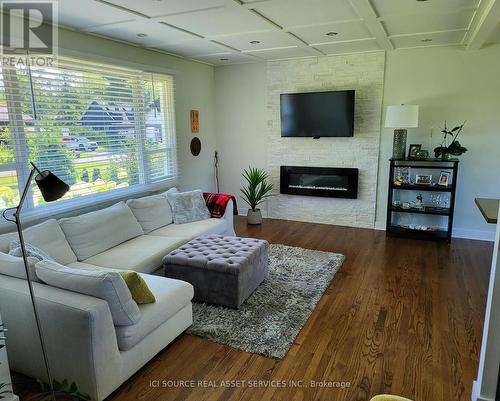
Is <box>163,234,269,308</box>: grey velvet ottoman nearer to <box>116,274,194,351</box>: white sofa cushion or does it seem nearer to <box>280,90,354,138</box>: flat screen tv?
<box>116,274,194,351</box>: white sofa cushion

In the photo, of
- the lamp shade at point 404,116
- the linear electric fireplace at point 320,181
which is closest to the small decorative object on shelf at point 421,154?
the lamp shade at point 404,116

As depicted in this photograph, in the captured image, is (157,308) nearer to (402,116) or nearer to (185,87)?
(402,116)

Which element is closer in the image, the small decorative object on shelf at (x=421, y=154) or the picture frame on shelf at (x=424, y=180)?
the small decorative object on shelf at (x=421, y=154)

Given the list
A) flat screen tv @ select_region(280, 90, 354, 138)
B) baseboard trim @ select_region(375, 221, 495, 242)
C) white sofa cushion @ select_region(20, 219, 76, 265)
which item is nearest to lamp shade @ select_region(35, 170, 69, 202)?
white sofa cushion @ select_region(20, 219, 76, 265)

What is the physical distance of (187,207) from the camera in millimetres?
4312

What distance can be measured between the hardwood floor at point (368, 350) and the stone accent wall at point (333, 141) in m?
1.69

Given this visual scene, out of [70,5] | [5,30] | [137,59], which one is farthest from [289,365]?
[137,59]

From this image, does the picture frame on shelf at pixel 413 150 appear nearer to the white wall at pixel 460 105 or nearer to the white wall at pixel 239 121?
the white wall at pixel 460 105

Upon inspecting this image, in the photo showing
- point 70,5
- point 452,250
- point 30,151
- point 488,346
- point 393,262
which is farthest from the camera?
point 452,250

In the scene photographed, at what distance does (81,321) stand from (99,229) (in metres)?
1.61

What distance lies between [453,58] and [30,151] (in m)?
4.90

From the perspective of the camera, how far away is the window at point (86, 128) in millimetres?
3121

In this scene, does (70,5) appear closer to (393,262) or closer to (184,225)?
(184,225)

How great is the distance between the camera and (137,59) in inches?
170
